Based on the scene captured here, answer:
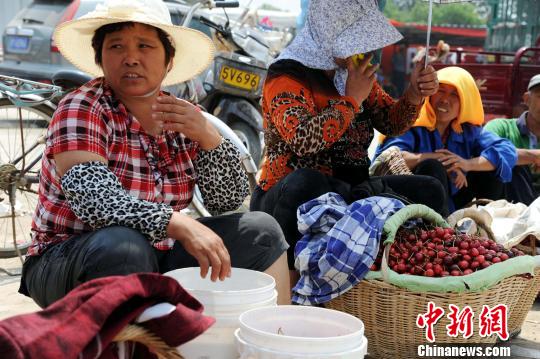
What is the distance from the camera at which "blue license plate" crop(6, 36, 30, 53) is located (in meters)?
9.23

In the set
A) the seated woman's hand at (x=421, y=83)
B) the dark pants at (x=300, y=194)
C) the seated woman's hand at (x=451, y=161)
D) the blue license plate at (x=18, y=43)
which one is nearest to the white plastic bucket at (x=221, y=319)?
the dark pants at (x=300, y=194)

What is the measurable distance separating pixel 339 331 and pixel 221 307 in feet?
1.04

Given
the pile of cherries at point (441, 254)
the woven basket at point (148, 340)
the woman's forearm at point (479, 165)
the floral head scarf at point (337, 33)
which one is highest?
the floral head scarf at point (337, 33)

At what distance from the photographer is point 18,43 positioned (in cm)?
932

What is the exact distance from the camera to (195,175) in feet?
8.44

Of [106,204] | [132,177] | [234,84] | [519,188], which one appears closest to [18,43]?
[234,84]

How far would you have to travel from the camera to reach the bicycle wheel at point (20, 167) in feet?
13.9

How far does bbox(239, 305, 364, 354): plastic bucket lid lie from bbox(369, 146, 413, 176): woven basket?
1.89m

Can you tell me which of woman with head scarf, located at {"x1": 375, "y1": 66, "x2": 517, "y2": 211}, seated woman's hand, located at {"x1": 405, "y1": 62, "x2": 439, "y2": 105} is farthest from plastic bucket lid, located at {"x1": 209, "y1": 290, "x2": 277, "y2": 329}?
woman with head scarf, located at {"x1": 375, "y1": 66, "x2": 517, "y2": 211}

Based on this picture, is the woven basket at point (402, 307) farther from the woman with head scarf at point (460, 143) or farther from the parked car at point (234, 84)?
the parked car at point (234, 84)

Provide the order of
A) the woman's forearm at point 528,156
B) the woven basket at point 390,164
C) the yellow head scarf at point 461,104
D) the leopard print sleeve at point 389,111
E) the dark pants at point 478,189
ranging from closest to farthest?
the leopard print sleeve at point 389,111 < the woven basket at point 390,164 < the yellow head scarf at point 461,104 < the dark pants at point 478,189 < the woman's forearm at point 528,156

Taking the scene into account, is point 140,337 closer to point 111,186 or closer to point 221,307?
point 221,307

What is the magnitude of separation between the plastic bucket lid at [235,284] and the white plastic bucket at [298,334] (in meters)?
0.06

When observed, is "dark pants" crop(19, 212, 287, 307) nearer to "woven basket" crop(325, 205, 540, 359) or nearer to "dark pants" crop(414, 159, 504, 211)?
"woven basket" crop(325, 205, 540, 359)
